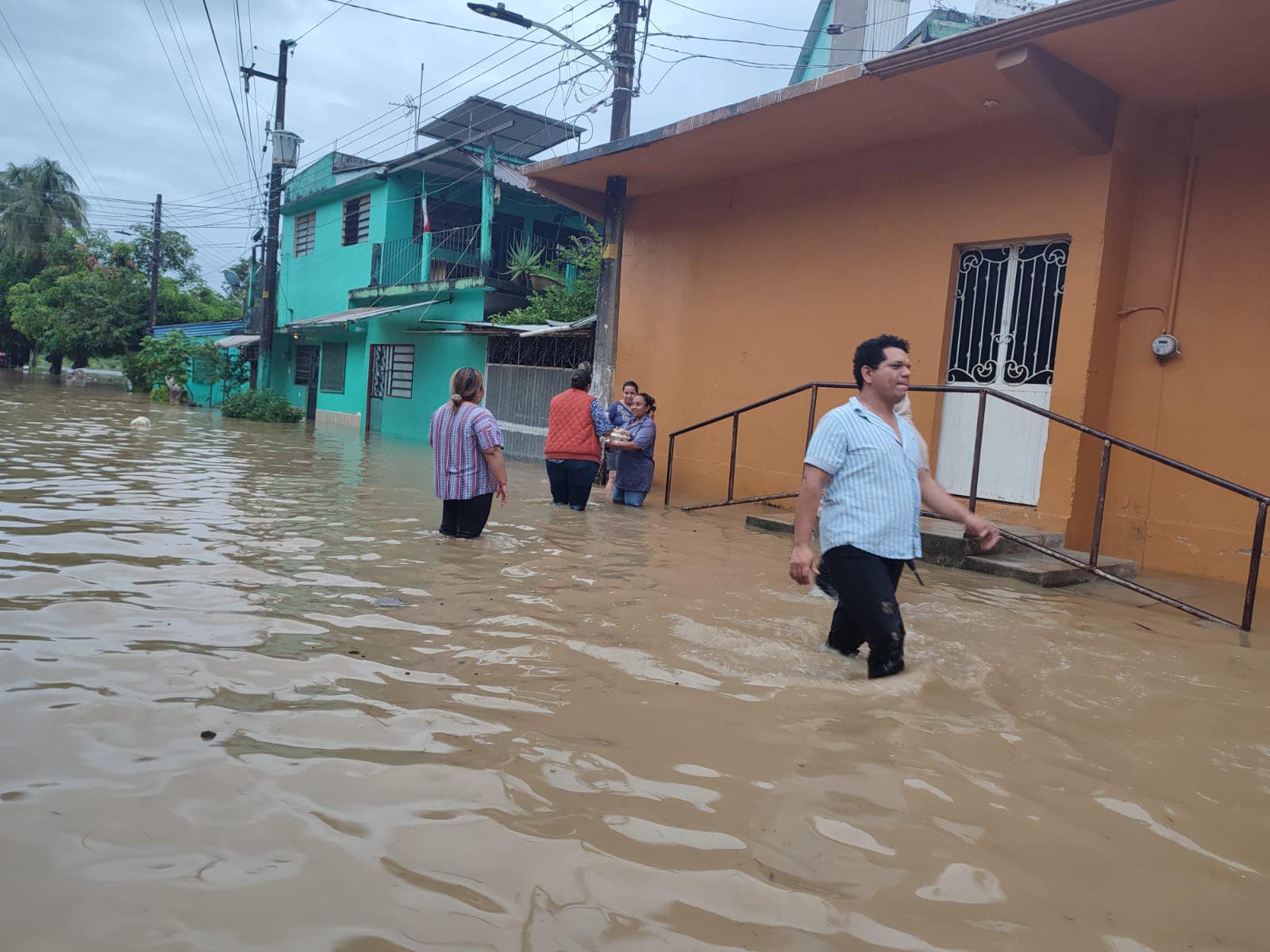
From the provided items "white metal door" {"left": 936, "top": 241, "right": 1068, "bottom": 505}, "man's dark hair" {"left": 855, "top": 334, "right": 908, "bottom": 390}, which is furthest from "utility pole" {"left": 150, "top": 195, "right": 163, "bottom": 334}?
"man's dark hair" {"left": 855, "top": 334, "right": 908, "bottom": 390}

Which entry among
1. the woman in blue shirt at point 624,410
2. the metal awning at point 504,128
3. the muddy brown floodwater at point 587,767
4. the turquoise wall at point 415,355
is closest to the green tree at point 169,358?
the turquoise wall at point 415,355

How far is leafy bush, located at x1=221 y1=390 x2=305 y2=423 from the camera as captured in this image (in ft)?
73.8

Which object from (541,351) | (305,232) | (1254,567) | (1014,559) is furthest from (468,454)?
(305,232)

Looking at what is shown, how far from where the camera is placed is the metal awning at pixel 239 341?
27528mm

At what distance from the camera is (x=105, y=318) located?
3975 centimetres

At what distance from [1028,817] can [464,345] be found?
18380mm

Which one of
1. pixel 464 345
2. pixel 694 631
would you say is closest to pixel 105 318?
pixel 464 345

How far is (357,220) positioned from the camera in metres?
24.5

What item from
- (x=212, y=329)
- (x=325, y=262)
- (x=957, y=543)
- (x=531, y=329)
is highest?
(x=325, y=262)

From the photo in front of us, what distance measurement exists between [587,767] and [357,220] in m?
24.1

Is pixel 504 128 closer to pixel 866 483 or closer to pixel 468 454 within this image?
pixel 468 454

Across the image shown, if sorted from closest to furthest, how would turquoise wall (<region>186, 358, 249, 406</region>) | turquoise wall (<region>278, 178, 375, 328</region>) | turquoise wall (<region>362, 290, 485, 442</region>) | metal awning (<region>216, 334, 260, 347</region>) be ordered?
turquoise wall (<region>362, 290, 485, 442</region>)
turquoise wall (<region>278, 178, 375, 328</region>)
metal awning (<region>216, 334, 260, 347</region>)
turquoise wall (<region>186, 358, 249, 406</region>)

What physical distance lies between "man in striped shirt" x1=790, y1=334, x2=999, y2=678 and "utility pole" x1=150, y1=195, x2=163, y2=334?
4000 centimetres

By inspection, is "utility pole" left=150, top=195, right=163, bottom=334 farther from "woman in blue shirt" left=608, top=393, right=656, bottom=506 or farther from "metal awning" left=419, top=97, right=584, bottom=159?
"woman in blue shirt" left=608, top=393, right=656, bottom=506
